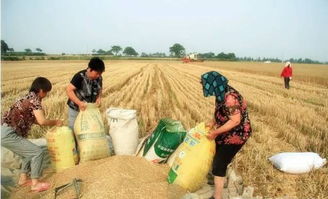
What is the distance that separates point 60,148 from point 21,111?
32.2 inches

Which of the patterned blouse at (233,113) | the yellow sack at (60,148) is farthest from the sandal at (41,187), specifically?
the patterned blouse at (233,113)

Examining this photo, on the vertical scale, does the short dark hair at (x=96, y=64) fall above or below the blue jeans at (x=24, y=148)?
above

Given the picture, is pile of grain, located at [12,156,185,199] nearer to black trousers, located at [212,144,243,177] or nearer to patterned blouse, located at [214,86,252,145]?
black trousers, located at [212,144,243,177]

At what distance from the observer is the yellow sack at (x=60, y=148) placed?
4594mm

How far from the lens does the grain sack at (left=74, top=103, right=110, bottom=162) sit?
15.6ft

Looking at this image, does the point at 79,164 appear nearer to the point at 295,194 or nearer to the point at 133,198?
the point at 133,198

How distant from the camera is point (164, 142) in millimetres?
4727

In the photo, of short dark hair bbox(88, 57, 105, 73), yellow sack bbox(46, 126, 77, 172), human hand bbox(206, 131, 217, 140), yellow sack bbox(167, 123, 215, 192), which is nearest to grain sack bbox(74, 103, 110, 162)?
yellow sack bbox(46, 126, 77, 172)

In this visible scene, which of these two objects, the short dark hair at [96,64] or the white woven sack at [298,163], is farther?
the white woven sack at [298,163]

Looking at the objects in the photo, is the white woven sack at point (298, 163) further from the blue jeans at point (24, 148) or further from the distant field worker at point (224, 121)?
the blue jeans at point (24, 148)

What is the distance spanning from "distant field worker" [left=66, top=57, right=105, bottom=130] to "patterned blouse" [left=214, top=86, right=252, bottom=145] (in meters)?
1.66

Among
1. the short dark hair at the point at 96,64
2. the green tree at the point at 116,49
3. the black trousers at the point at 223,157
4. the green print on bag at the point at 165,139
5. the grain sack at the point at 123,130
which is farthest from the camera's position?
the green tree at the point at 116,49

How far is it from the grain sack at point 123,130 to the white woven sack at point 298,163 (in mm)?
2045

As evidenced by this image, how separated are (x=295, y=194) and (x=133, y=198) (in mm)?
1980
